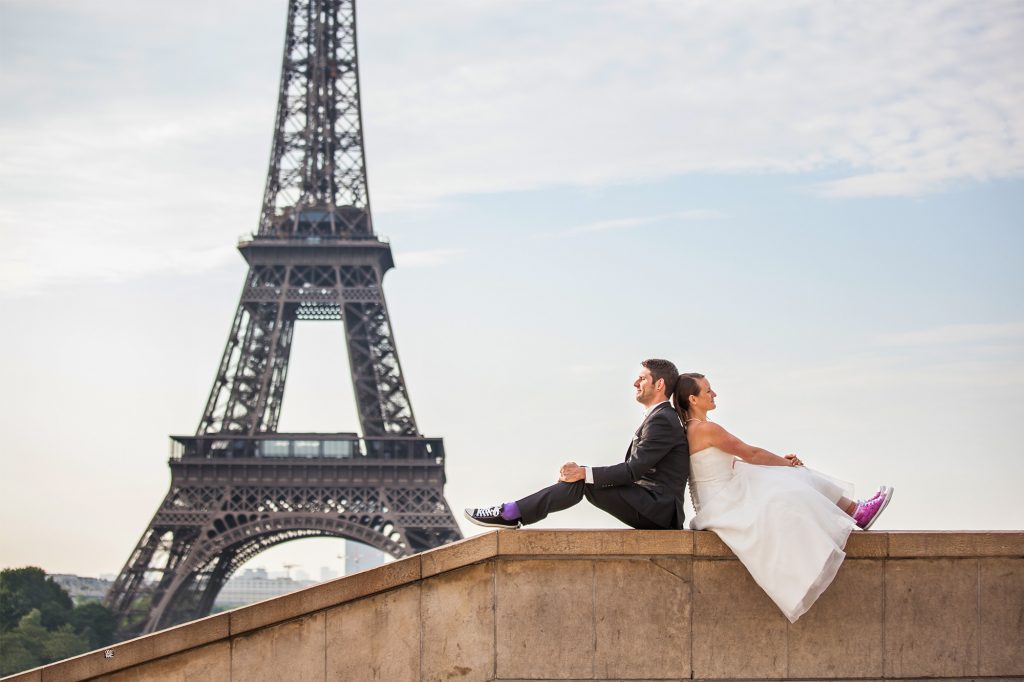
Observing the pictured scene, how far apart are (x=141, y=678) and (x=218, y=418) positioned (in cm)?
5689

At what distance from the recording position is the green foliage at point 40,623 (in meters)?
65.4

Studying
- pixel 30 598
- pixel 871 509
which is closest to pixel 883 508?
pixel 871 509

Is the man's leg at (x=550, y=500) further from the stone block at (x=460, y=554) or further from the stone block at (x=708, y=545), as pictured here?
the stone block at (x=708, y=545)

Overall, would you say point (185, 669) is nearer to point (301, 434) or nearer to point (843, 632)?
point (843, 632)

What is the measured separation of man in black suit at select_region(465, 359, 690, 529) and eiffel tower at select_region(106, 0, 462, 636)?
49686mm

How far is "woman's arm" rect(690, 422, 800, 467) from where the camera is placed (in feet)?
38.2

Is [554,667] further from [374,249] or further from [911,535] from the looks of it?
[374,249]

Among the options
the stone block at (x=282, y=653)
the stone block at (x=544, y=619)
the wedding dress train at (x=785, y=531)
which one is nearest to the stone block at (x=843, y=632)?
the wedding dress train at (x=785, y=531)

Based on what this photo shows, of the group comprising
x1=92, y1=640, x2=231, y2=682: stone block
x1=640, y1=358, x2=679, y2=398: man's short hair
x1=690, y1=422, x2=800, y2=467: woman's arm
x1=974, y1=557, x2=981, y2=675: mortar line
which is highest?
x1=640, y1=358, x2=679, y2=398: man's short hair

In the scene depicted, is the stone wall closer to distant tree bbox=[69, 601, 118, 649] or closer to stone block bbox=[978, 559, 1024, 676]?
stone block bbox=[978, 559, 1024, 676]

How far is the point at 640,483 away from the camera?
1184cm

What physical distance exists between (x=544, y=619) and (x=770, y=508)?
6.91 ft

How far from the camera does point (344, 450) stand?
65750mm

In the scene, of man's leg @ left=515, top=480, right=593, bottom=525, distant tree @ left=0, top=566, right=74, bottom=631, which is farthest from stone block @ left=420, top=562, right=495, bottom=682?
distant tree @ left=0, top=566, right=74, bottom=631
